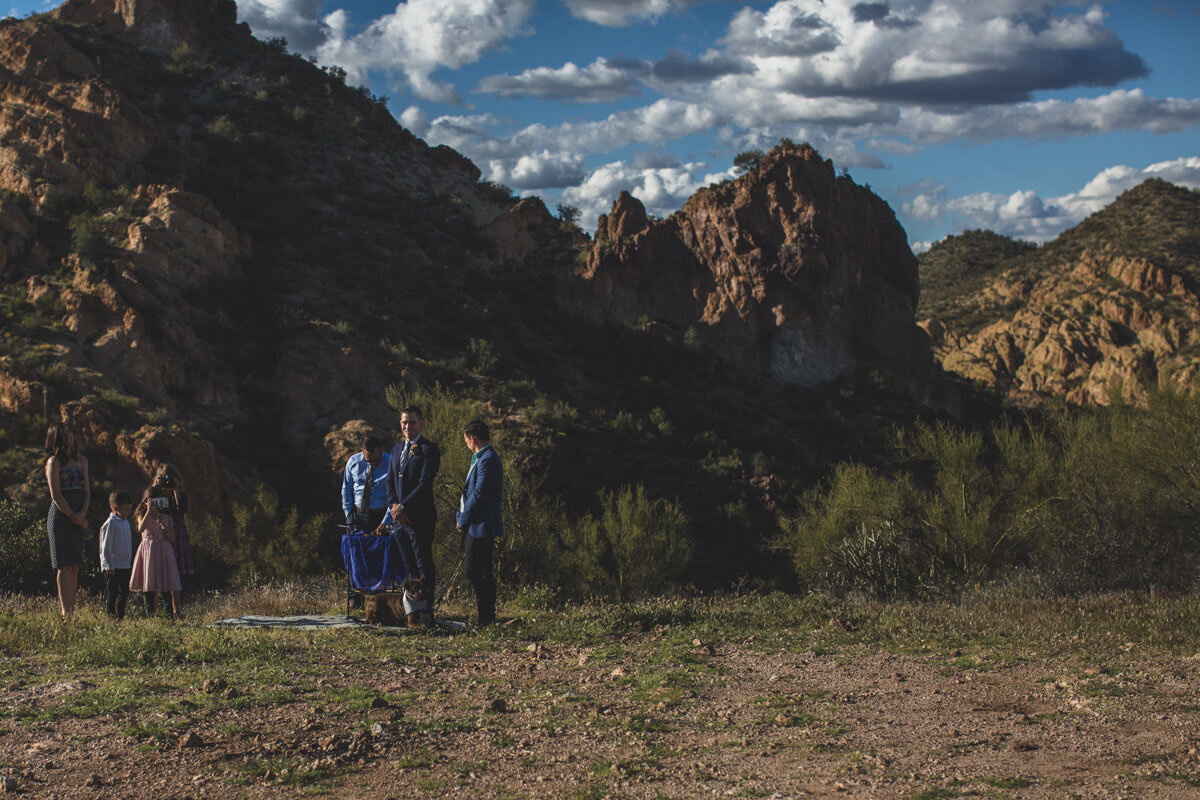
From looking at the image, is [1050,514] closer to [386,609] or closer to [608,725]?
[386,609]

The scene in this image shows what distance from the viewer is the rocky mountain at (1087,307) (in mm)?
52156

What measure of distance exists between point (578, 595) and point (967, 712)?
8.17 metres

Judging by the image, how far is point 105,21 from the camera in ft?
147

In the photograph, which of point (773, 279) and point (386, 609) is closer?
point (386, 609)

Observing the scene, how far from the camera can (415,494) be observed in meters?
7.12

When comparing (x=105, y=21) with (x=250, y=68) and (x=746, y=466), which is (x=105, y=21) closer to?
(x=250, y=68)

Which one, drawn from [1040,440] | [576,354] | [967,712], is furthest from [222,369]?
[967,712]

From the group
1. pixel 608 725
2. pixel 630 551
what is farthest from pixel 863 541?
pixel 608 725

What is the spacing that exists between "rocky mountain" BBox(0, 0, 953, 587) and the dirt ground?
15463 mm

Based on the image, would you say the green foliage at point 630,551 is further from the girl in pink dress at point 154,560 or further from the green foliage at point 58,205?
the green foliage at point 58,205

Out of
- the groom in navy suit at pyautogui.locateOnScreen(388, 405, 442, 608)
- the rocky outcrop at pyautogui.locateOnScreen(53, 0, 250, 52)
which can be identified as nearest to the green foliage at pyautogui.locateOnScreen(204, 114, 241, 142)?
the rocky outcrop at pyautogui.locateOnScreen(53, 0, 250, 52)

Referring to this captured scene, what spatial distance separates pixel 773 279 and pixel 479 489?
34253 millimetres

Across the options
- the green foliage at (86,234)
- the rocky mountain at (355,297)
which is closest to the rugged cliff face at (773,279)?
the rocky mountain at (355,297)

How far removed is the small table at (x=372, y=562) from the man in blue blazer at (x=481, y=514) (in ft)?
1.81
